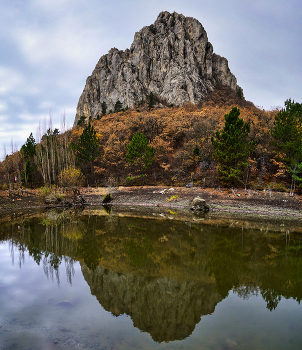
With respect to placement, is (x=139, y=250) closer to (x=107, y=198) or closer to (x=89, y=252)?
(x=89, y=252)

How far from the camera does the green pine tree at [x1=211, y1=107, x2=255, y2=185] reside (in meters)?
29.5

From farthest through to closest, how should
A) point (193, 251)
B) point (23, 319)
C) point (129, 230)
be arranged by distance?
1. point (129, 230)
2. point (193, 251)
3. point (23, 319)

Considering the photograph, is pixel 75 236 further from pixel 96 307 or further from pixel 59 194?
pixel 59 194

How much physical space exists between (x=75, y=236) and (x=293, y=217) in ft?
67.8

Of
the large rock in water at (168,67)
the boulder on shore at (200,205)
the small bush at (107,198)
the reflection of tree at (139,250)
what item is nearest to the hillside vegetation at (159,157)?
the small bush at (107,198)

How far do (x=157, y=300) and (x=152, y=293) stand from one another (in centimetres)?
44

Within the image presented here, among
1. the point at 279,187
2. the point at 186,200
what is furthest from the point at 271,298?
the point at 279,187

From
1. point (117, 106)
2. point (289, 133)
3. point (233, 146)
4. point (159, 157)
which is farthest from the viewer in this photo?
point (117, 106)

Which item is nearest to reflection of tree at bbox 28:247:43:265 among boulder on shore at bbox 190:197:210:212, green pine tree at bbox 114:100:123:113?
boulder on shore at bbox 190:197:210:212

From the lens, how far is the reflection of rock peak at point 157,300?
586 cm

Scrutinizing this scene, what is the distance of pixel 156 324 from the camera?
19.4ft

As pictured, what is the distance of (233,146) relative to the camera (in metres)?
29.8

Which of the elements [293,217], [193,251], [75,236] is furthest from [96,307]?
[293,217]

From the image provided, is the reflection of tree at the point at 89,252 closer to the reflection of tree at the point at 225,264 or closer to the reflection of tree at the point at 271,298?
the reflection of tree at the point at 225,264
